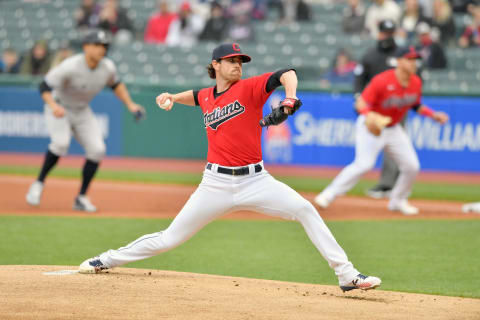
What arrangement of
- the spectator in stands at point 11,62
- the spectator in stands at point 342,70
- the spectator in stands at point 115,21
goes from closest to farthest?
1. the spectator in stands at point 342,70
2. the spectator in stands at point 11,62
3. the spectator in stands at point 115,21

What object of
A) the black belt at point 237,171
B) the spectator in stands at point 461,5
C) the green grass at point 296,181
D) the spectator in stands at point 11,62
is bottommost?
the green grass at point 296,181

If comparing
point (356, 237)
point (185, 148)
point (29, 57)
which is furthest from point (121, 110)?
point (356, 237)

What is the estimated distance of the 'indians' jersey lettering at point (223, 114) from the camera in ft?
20.6

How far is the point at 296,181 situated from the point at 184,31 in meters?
7.28

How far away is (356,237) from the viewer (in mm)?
9664

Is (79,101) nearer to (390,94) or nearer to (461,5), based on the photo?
(390,94)

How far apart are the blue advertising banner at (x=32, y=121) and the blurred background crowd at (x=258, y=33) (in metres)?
1.17

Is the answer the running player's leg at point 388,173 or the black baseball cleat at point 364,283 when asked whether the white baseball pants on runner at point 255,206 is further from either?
the running player's leg at point 388,173

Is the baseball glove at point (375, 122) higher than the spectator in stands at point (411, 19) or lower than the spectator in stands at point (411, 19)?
lower

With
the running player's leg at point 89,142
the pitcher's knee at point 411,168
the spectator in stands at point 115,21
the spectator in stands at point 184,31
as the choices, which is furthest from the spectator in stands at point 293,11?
the running player's leg at point 89,142

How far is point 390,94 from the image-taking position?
10.8 meters

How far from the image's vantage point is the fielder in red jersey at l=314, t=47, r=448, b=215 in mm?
10727

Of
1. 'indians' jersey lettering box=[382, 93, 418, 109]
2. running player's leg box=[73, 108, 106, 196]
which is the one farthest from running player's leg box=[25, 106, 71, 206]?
'indians' jersey lettering box=[382, 93, 418, 109]

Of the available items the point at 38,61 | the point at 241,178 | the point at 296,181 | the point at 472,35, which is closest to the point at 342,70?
the point at 472,35
